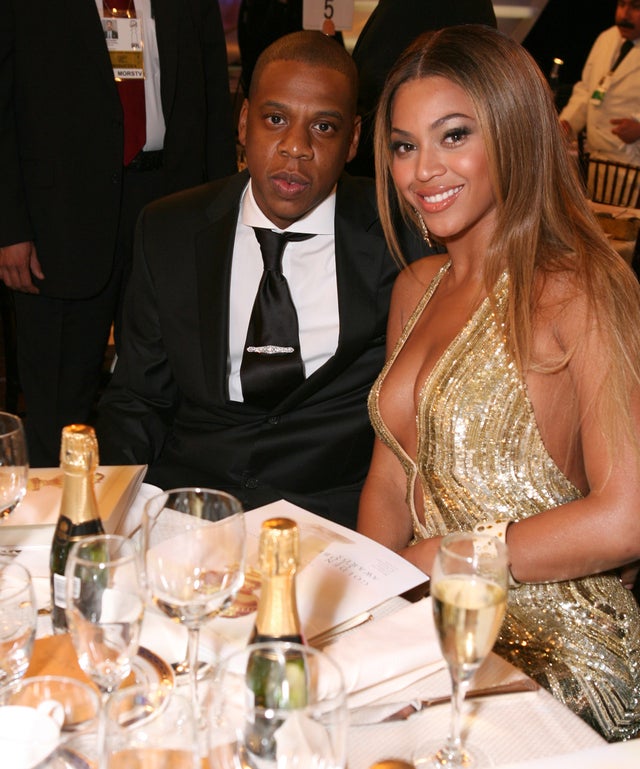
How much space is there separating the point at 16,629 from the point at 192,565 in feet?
0.63

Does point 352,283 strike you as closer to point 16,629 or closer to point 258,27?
point 16,629

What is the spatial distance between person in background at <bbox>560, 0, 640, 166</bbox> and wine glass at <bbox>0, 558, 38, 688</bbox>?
5.15 metres

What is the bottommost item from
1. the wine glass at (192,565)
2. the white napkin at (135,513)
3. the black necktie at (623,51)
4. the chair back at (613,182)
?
the chair back at (613,182)

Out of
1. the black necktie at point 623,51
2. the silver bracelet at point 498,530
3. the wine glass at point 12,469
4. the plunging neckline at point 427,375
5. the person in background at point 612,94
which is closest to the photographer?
the wine glass at point 12,469

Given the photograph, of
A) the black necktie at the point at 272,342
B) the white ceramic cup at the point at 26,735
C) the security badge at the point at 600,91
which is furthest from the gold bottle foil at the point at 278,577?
the security badge at the point at 600,91

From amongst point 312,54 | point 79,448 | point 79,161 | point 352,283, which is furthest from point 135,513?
point 79,161

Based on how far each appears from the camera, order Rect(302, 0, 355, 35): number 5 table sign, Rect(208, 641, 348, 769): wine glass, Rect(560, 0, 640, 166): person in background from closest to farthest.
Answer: Rect(208, 641, 348, 769): wine glass, Rect(302, 0, 355, 35): number 5 table sign, Rect(560, 0, 640, 166): person in background

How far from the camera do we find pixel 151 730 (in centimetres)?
95

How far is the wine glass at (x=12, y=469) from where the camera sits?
4.18 feet

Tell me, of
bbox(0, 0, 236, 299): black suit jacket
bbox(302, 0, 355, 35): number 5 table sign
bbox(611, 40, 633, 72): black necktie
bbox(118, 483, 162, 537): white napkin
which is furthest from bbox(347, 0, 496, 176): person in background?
bbox(611, 40, 633, 72): black necktie

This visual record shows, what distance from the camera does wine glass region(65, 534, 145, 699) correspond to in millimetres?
960

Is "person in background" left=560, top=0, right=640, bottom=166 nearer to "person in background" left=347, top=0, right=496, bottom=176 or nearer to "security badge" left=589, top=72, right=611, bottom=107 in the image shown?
"security badge" left=589, top=72, right=611, bottom=107

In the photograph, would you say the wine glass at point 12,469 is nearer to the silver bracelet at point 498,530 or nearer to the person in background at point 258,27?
the silver bracelet at point 498,530

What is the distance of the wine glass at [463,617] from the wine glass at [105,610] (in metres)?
0.31
